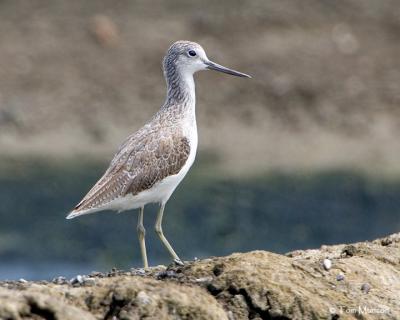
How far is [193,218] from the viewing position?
18.5 metres

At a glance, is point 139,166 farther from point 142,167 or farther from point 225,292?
point 225,292

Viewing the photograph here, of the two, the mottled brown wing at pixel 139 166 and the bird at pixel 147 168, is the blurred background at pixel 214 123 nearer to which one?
the bird at pixel 147 168

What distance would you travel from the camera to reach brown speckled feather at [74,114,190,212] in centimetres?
1144

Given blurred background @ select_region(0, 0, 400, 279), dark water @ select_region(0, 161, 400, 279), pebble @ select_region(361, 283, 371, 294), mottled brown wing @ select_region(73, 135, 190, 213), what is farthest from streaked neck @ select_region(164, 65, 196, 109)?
blurred background @ select_region(0, 0, 400, 279)

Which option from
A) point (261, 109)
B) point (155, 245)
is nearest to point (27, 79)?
point (261, 109)

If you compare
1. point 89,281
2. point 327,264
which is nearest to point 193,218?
point 327,264

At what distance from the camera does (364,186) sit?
19781 mm

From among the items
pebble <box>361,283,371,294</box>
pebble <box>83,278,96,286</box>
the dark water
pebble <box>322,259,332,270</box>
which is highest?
the dark water

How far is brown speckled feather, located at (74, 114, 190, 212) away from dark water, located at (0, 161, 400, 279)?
17.2 ft

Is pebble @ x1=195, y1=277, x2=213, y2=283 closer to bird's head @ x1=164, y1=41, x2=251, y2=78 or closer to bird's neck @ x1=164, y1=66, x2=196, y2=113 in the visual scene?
bird's neck @ x1=164, y1=66, x2=196, y2=113

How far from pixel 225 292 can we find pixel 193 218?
9481 mm

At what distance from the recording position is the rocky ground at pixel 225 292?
8523 millimetres

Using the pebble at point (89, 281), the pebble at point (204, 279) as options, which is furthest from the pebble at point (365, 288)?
the pebble at point (89, 281)

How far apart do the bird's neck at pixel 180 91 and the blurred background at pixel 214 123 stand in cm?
487
